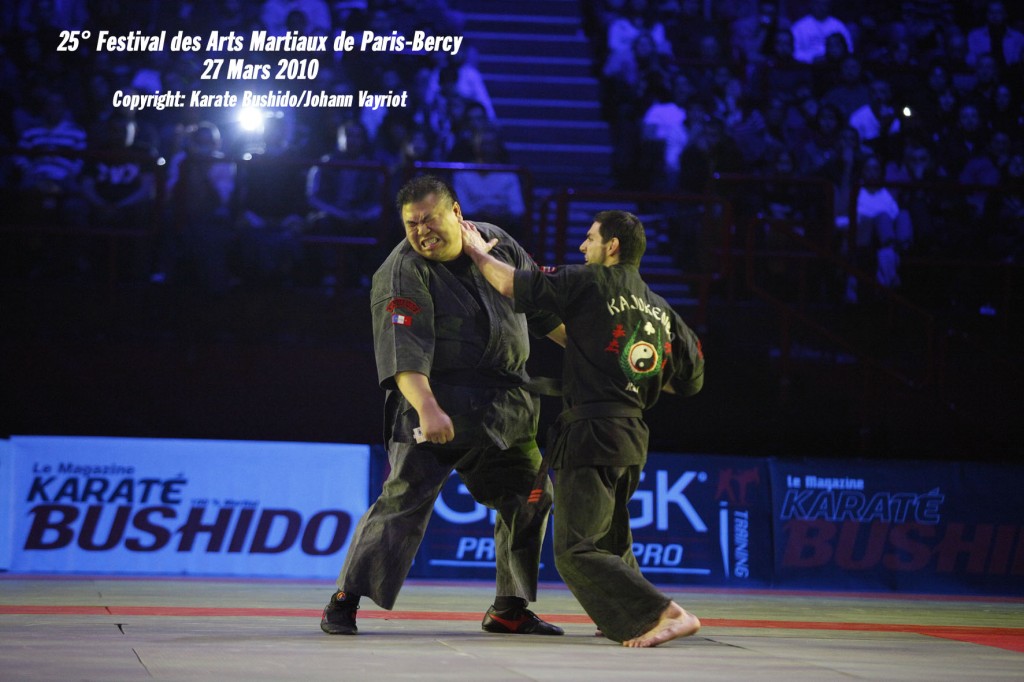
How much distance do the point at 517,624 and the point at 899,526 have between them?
17.2 ft

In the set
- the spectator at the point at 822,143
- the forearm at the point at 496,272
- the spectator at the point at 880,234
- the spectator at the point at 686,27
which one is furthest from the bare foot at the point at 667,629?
the spectator at the point at 686,27

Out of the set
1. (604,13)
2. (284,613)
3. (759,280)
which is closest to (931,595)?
(759,280)

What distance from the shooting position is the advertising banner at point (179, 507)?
945 cm

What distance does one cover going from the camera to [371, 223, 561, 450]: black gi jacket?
544 cm

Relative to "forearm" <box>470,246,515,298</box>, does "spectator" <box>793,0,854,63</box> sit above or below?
above

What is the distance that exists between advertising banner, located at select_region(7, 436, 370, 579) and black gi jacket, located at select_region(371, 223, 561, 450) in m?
4.25

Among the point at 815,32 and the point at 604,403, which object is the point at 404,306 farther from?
the point at 815,32

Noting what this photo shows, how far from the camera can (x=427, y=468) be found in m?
5.49

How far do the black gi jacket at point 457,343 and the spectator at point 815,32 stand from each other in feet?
34.2

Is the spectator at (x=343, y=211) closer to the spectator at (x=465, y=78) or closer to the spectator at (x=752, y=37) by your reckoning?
the spectator at (x=465, y=78)

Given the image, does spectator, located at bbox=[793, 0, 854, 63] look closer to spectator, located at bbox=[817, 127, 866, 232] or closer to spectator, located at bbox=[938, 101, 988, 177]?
spectator, located at bbox=[938, 101, 988, 177]

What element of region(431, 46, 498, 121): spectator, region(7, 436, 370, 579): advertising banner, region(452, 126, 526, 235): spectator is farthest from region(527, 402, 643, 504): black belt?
region(431, 46, 498, 121): spectator

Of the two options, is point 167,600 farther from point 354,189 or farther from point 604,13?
point 604,13

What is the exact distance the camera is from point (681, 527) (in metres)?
9.97
